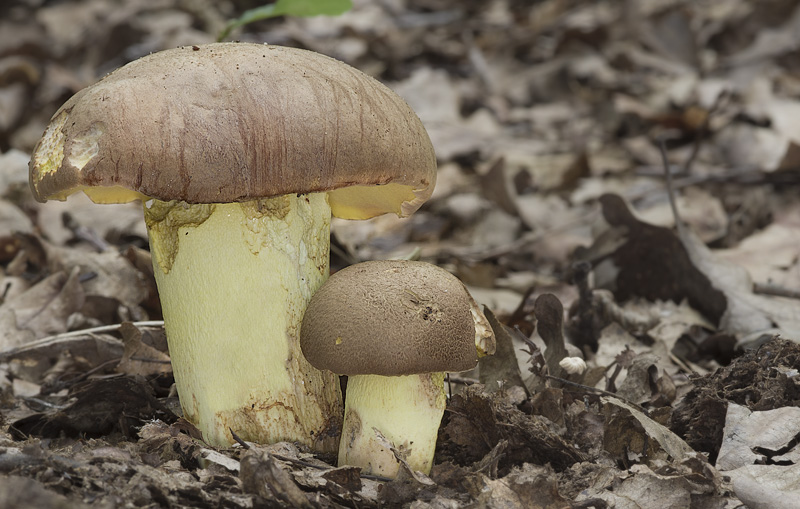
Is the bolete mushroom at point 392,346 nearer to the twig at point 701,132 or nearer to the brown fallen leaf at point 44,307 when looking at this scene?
the brown fallen leaf at point 44,307

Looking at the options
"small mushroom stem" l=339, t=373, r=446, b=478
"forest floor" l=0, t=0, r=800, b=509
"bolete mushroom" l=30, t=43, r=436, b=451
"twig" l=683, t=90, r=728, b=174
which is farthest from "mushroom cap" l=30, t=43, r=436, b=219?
"twig" l=683, t=90, r=728, b=174

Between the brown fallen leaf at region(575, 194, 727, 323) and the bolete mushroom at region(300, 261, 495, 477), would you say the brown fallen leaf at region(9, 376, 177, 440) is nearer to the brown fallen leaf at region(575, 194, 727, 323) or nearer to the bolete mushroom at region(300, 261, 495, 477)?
the bolete mushroom at region(300, 261, 495, 477)

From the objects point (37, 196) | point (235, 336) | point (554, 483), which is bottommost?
point (554, 483)

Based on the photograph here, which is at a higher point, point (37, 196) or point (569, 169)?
point (37, 196)

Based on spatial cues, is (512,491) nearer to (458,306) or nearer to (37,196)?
(458,306)

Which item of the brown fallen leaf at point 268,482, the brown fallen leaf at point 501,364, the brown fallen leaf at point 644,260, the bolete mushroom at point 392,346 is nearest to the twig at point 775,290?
the brown fallen leaf at point 644,260

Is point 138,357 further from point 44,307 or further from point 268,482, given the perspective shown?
point 268,482

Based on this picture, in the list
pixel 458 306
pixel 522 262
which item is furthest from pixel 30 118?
pixel 458 306
